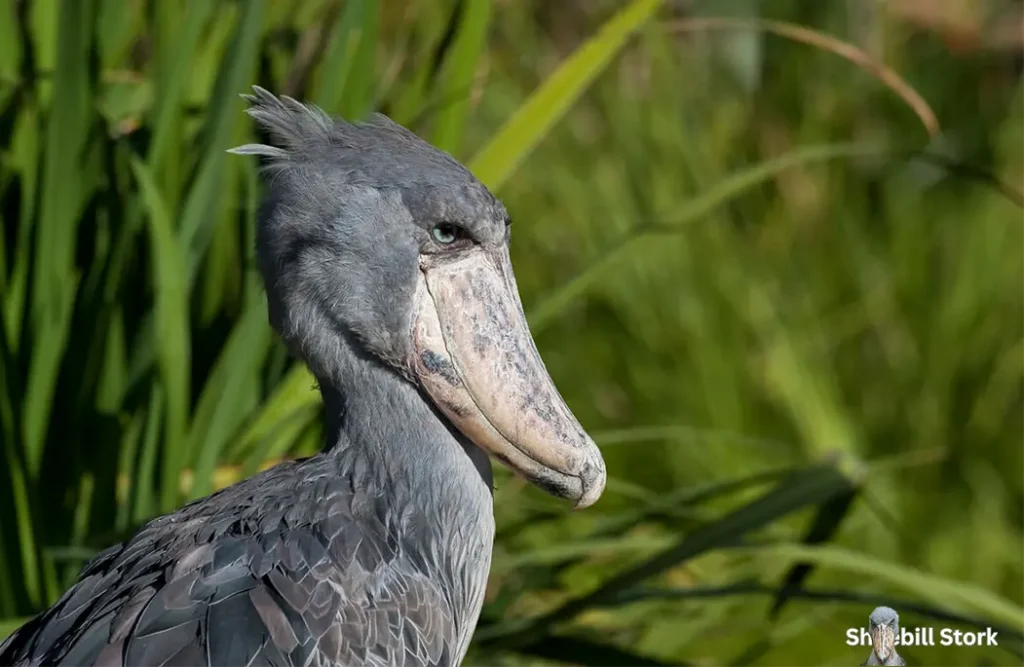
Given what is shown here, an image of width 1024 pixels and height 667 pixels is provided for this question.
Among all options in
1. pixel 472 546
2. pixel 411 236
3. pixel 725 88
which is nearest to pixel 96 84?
pixel 411 236

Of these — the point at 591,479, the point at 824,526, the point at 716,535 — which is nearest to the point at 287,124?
the point at 591,479

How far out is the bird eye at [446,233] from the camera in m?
1.66

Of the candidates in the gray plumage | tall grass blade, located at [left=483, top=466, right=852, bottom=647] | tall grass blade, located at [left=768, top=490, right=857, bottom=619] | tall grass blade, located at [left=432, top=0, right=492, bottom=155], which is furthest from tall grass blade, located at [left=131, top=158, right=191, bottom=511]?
tall grass blade, located at [left=768, top=490, right=857, bottom=619]

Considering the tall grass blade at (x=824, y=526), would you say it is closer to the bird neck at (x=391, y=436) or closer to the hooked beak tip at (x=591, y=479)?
the hooked beak tip at (x=591, y=479)

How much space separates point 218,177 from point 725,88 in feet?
9.29

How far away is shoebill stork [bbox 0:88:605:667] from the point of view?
1.60 meters

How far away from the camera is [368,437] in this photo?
171 centimetres

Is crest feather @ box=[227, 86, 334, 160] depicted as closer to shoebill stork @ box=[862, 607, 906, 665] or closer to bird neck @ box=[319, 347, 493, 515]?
bird neck @ box=[319, 347, 493, 515]

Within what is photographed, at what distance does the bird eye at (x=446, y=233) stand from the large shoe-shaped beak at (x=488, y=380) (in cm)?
2

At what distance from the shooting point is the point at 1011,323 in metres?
3.89

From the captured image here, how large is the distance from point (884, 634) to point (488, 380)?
3.06 feet

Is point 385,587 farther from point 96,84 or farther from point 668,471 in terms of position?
point 668,471

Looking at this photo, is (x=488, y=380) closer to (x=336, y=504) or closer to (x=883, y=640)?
(x=336, y=504)

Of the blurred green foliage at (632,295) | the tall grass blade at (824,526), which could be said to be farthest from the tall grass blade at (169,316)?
the tall grass blade at (824,526)
